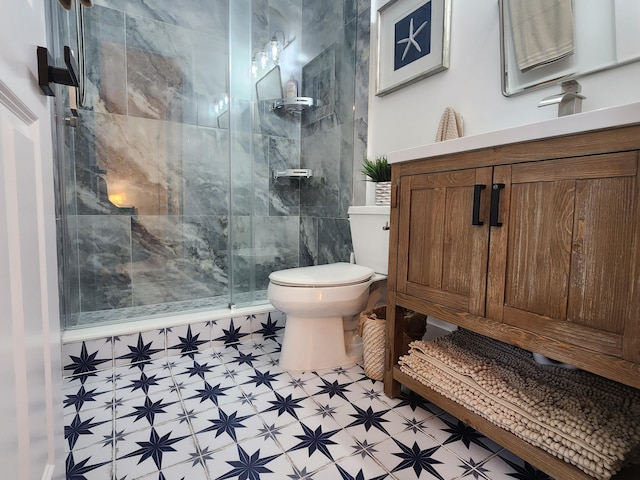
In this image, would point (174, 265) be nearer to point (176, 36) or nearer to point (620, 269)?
point (176, 36)

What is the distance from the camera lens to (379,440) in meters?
1.09

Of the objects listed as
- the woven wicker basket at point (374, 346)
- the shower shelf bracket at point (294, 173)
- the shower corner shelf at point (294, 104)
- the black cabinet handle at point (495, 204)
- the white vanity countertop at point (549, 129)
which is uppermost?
the shower corner shelf at point (294, 104)

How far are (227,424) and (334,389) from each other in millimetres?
437

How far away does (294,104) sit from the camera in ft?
8.09

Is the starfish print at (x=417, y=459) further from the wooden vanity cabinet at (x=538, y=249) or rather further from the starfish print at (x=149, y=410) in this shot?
the starfish print at (x=149, y=410)

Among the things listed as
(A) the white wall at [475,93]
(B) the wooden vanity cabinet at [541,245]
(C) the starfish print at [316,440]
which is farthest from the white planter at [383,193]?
(C) the starfish print at [316,440]

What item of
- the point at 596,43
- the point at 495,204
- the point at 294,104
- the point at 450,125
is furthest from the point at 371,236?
the point at 294,104

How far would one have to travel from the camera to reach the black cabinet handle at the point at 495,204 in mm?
910

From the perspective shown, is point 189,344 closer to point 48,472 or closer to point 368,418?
point 368,418

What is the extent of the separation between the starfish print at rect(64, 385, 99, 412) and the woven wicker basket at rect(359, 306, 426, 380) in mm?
1096

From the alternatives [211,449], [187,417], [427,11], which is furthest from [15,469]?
[427,11]

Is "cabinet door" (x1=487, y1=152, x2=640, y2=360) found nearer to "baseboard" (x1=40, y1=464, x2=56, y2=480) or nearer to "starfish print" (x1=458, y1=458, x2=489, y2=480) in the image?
"starfish print" (x1=458, y1=458, x2=489, y2=480)

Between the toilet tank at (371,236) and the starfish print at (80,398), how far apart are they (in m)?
→ 1.30

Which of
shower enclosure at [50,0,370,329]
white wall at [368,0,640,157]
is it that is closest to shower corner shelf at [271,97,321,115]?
shower enclosure at [50,0,370,329]
